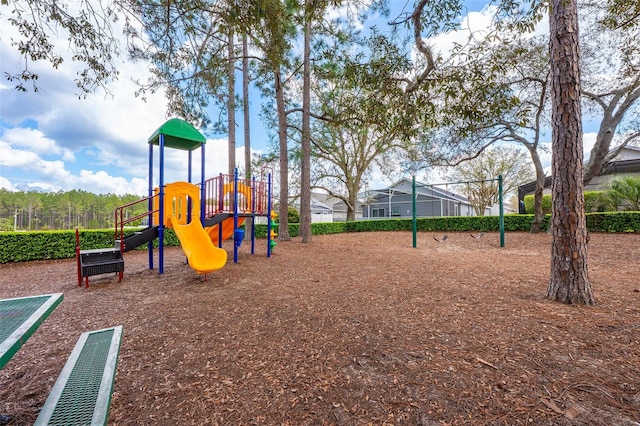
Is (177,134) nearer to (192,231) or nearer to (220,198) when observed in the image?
(220,198)

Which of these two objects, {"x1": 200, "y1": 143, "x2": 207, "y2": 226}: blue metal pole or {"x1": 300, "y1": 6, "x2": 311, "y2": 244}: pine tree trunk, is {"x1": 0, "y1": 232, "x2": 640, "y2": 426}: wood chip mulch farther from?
{"x1": 300, "y1": 6, "x2": 311, "y2": 244}: pine tree trunk

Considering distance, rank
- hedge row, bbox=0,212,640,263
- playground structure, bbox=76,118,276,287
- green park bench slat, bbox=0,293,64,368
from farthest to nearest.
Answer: hedge row, bbox=0,212,640,263, playground structure, bbox=76,118,276,287, green park bench slat, bbox=0,293,64,368

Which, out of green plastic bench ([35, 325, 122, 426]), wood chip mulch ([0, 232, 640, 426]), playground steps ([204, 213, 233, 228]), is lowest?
wood chip mulch ([0, 232, 640, 426])

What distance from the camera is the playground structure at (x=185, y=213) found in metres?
4.38

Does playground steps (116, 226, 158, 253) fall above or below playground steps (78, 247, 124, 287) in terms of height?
above

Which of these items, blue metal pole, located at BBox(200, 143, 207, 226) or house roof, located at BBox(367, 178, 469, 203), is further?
house roof, located at BBox(367, 178, 469, 203)

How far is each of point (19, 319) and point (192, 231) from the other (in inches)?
144

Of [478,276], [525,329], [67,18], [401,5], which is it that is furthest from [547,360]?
[67,18]

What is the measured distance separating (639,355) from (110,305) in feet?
16.7

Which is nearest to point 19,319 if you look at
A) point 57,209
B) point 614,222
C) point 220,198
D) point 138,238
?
point 138,238

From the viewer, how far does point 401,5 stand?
3.64 m

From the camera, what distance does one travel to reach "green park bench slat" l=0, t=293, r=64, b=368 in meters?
1.06

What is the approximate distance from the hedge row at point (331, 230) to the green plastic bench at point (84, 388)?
7353 millimetres

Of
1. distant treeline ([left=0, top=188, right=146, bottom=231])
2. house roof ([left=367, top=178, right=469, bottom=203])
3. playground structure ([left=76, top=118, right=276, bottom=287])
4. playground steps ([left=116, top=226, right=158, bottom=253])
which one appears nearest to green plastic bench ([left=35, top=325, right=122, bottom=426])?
playground structure ([left=76, top=118, right=276, bottom=287])
